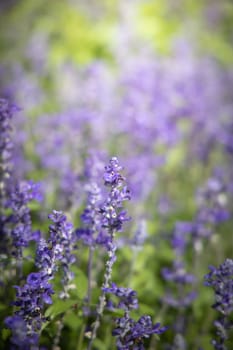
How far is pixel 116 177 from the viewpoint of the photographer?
6.97ft

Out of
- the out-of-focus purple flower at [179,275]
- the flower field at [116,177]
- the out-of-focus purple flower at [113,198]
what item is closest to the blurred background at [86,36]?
the flower field at [116,177]

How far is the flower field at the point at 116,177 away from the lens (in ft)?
7.34

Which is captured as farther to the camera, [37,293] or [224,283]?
[224,283]

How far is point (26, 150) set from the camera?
594 cm

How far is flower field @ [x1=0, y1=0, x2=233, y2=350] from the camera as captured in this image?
7.34ft

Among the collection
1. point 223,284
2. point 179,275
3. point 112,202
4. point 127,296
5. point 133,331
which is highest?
point 179,275

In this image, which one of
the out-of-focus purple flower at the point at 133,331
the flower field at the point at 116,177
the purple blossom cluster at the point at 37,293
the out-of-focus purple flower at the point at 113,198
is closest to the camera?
the purple blossom cluster at the point at 37,293

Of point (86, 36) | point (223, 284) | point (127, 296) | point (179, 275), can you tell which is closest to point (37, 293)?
point (127, 296)

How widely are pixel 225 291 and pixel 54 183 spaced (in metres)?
3.25

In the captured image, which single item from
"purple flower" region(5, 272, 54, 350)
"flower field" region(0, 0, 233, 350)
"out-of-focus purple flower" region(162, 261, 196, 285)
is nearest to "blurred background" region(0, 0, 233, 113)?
"flower field" region(0, 0, 233, 350)

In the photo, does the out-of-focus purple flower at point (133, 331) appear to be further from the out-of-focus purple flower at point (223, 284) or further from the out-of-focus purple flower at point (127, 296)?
the out-of-focus purple flower at point (223, 284)

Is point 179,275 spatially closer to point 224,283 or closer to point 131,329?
point 224,283

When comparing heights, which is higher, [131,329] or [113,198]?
[113,198]

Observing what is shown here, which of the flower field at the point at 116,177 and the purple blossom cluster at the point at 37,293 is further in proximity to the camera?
the flower field at the point at 116,177
